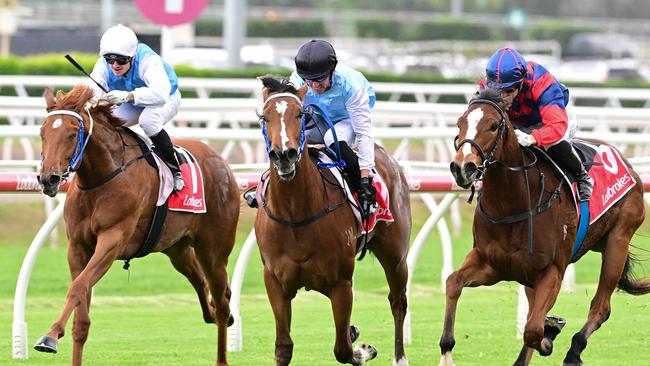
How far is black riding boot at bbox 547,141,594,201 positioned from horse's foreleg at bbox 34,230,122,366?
2.34 metres

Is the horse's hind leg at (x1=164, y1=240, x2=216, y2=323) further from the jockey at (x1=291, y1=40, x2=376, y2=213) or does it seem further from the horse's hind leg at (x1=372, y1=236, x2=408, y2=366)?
the jockey at (x1=291, y1=40, x2=376, y2=213)

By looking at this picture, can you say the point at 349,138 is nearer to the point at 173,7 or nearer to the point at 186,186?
the point at 186,186

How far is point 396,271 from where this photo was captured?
8.10 m

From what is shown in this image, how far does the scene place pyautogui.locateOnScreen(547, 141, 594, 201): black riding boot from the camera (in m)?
7.46

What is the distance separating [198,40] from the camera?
33.9 meters

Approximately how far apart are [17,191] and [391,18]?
36.4 meters

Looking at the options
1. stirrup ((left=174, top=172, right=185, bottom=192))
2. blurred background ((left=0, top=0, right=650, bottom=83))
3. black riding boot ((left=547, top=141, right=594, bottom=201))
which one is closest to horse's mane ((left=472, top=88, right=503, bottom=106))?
black riding boot ((left=547, top=141, right=594, bottom=201))

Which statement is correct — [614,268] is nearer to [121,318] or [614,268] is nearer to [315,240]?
[315,240]

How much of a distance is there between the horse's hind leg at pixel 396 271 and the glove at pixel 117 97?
1.65 m

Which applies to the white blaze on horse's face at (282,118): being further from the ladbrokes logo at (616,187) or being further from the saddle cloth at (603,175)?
the ladbrokes logo at (616,187)

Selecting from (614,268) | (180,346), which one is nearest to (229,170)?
(180,346)

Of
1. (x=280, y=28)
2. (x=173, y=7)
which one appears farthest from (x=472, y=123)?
(x=280, y=28)

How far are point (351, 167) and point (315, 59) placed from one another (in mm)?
674

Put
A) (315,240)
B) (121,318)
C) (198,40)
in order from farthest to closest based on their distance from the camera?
(198,40) → (121,318) → (315,240)
